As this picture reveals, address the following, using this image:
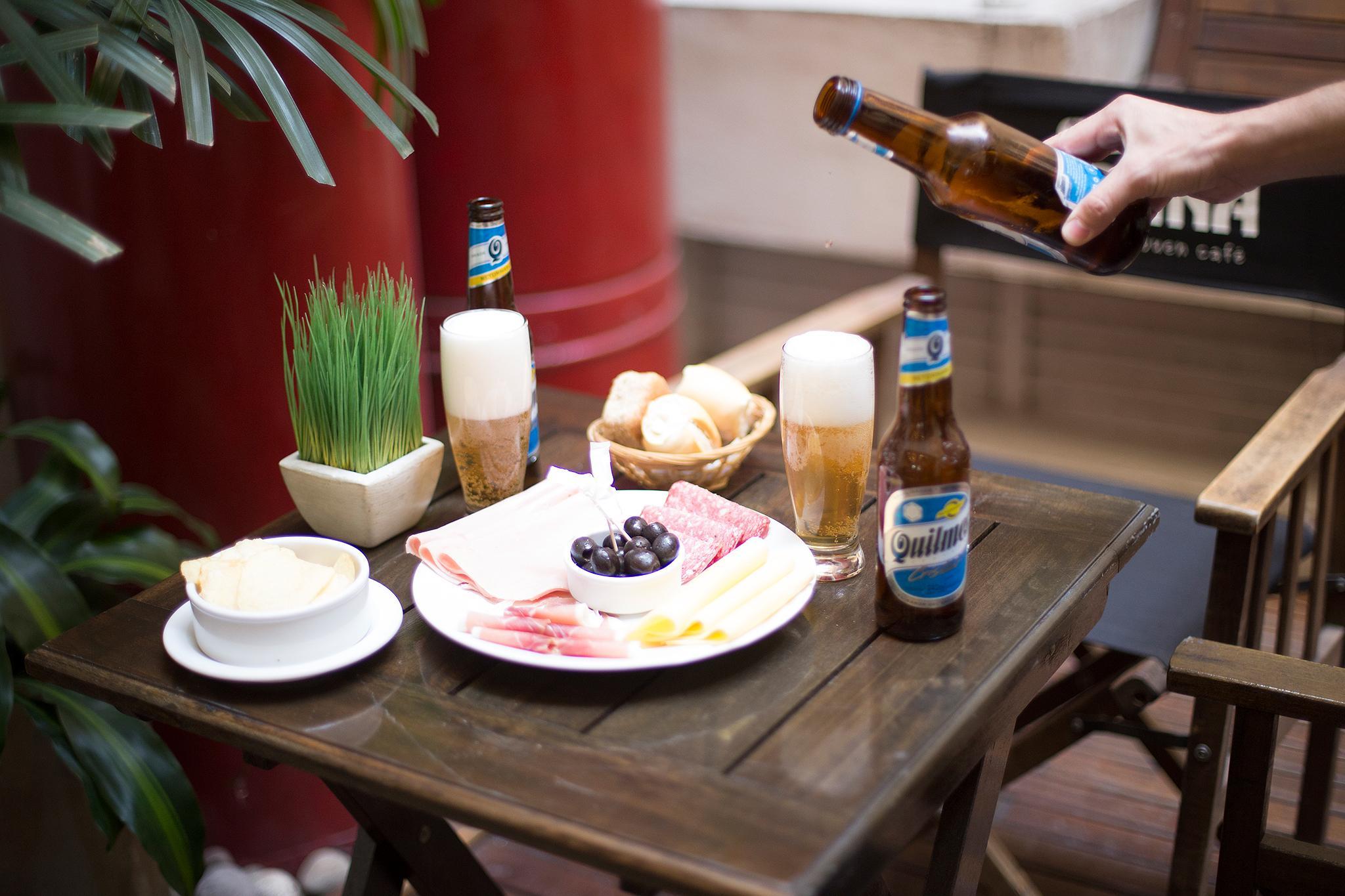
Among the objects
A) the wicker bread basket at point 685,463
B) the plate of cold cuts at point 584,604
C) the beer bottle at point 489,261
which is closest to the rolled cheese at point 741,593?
the plate of cold cuts at point 584,604

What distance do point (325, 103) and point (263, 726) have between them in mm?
1055

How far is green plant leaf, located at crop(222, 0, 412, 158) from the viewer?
1303mm

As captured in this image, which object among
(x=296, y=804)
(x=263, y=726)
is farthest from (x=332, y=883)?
(x=263, y=726)

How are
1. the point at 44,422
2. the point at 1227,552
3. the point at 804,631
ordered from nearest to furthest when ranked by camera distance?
1. the point at 804,631
2. the point at 1227,552
3. the point at 44,422

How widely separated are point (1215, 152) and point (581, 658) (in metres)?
0.85

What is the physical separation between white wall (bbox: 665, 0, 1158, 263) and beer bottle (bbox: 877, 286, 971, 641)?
214 cm

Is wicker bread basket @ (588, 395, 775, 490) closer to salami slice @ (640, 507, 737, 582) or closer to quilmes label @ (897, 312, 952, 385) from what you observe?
salami slice @ (640, 507, 737, 582)

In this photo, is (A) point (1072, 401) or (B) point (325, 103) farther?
(A) point (1072, 401)

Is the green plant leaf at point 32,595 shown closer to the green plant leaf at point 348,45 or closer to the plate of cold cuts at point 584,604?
the plate of cold cuts at point 584,604

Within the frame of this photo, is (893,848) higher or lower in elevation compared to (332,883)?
higher

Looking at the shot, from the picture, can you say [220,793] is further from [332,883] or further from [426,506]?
[426,506]

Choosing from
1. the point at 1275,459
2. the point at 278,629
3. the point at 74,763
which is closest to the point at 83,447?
the point at 74,763

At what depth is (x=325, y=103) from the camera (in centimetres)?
178

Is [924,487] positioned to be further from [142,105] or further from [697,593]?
[142,105]
